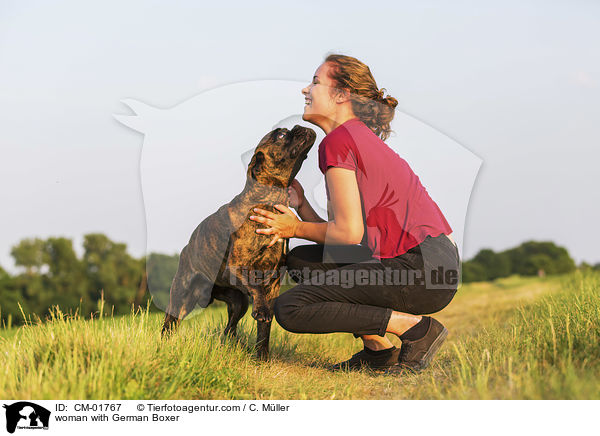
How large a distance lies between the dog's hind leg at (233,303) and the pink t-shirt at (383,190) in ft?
3.62

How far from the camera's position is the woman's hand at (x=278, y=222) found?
10.4ft

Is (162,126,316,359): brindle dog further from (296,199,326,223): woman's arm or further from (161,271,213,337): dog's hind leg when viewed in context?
(296,199,326,223): woman's arm

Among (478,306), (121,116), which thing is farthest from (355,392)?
(478,306)

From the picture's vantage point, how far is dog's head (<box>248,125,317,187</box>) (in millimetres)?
3127

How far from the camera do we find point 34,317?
342cm

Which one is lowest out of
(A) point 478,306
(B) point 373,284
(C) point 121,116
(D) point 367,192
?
(A) point 478,306

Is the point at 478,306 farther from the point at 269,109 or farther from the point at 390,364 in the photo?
the point at 269,109

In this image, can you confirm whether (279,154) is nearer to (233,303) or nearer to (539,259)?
(233,303)

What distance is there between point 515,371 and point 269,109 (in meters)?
2.17
